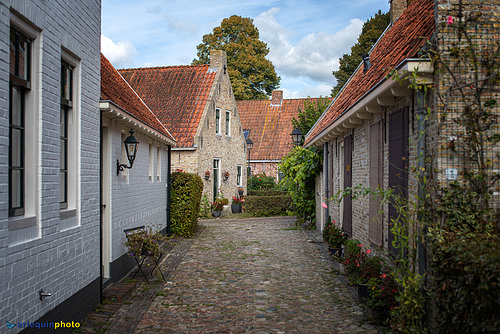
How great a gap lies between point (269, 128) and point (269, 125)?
0.31 meters

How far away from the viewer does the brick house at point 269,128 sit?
2909 cm

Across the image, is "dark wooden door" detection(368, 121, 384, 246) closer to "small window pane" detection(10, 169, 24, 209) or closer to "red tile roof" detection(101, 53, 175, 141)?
"red tile roof" detection(101, 53, 175, 141)

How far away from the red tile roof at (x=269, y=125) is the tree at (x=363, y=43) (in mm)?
9836

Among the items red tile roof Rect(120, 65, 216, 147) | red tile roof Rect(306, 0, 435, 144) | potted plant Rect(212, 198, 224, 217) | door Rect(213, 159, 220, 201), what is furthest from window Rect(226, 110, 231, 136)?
red tile roof Rect(306, 0, 435, 144)

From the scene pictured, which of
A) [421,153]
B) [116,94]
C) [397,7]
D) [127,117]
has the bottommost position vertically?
[421,153]

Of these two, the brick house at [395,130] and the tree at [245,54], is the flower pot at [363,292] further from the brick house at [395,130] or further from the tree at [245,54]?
the tree at [245,54]

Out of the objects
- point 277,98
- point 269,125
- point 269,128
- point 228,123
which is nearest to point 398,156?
point 228,123

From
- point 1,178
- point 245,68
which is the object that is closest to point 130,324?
point 1,178

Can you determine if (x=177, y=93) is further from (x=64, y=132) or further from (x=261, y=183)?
(x=64, y=132)

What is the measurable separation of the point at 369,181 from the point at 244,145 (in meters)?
18.5

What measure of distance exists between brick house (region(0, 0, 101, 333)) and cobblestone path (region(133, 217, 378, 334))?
1301 mm

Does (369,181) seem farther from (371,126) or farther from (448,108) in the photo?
(448,108)

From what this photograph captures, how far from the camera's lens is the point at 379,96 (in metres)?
6.04

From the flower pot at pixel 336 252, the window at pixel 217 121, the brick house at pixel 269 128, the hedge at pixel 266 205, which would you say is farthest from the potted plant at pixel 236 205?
the flower pot at pixel 336 252
